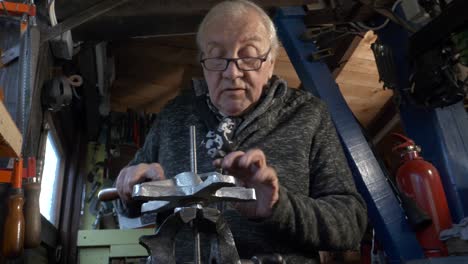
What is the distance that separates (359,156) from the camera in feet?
5.63

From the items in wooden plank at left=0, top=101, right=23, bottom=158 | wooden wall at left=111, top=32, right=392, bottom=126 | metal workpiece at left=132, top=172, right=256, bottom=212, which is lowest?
metal workpiece at left=132, top=172, right=256, bottom=212

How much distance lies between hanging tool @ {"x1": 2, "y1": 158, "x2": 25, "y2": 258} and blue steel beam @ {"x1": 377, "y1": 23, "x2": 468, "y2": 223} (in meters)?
1.56

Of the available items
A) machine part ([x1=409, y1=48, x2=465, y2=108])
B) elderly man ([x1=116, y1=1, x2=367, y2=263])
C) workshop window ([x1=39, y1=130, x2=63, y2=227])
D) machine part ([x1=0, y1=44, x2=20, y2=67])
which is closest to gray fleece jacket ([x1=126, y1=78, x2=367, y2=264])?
elderly man ([x1=116, y1=1, x2=367, y2=263])

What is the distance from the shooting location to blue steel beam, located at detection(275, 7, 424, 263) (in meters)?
1.60

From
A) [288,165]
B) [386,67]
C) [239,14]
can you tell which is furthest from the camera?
[386,67]

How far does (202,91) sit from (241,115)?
17 centimetres

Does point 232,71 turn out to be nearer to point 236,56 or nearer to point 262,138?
point 236,56

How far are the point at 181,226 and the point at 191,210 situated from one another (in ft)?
0.12

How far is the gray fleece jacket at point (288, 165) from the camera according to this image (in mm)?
863

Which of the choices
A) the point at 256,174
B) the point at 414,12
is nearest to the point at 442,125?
the point at 414,12

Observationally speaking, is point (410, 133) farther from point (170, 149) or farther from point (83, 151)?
point (83, 151)

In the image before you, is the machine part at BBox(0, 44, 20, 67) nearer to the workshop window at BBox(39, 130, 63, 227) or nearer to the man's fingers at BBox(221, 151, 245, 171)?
the workshop window at BBox(39, 130, 63, 227)

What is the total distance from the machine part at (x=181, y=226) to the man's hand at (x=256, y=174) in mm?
88

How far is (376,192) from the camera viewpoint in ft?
5.44
